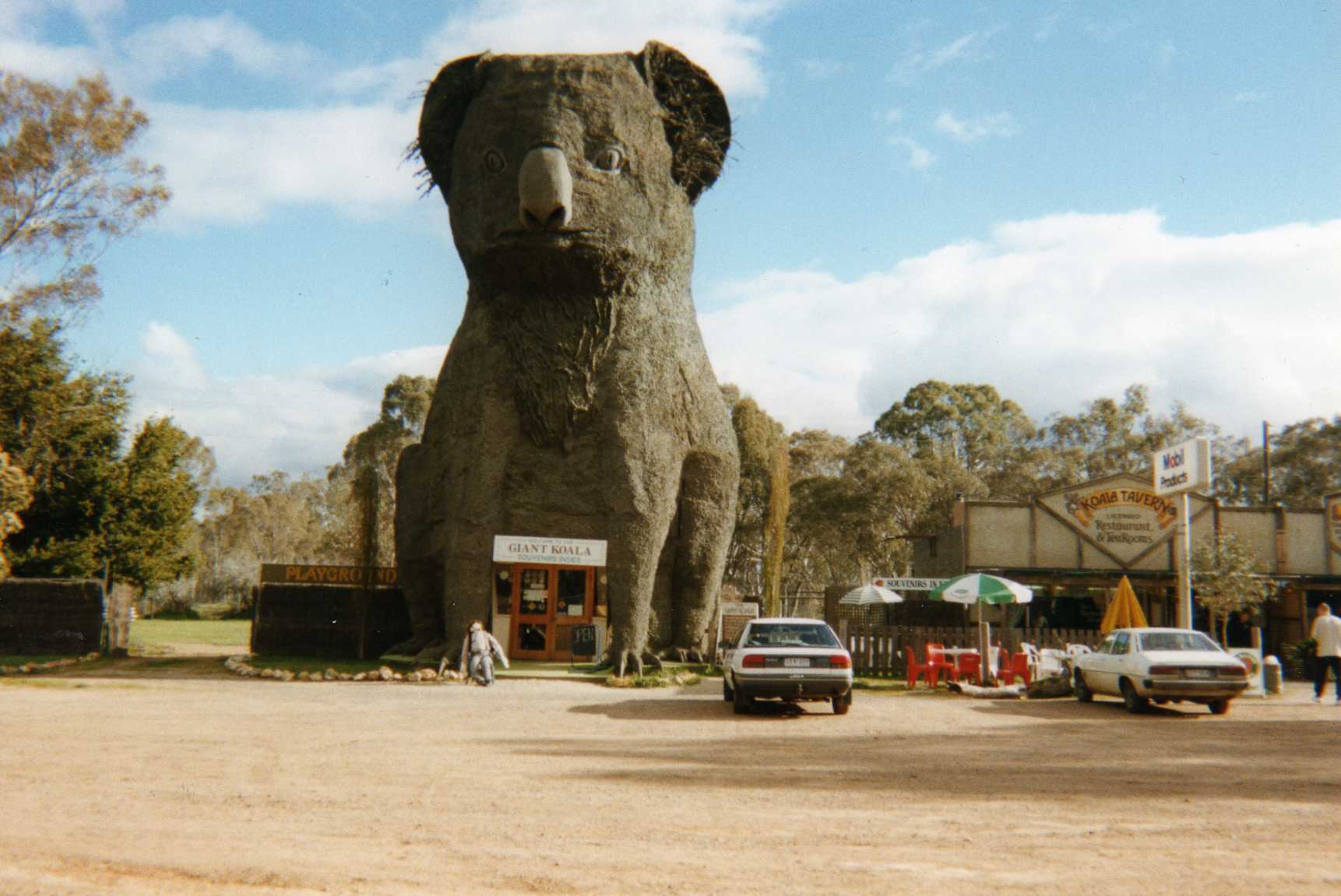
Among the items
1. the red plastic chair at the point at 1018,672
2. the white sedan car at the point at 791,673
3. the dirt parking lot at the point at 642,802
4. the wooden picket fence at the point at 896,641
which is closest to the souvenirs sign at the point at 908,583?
the wooden picket fence at the point at 896,641

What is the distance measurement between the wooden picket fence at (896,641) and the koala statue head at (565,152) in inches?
307

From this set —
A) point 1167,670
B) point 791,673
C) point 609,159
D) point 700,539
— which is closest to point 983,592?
point 1167,670

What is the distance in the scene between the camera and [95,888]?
15.9ft

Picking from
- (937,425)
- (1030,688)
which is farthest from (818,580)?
(1030,688)

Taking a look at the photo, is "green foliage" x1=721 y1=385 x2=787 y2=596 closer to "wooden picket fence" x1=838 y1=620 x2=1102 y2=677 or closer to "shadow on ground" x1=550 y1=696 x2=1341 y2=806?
A: "wooden picket fence" x1=838 y1=620 x2=1102 y2=677

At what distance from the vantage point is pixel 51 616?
850 inches

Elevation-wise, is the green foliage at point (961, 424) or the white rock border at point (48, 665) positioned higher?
the green foliage at point (961, 424)

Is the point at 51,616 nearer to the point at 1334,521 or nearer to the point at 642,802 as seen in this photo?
the point at 642,802

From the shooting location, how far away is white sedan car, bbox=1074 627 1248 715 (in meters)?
14.0

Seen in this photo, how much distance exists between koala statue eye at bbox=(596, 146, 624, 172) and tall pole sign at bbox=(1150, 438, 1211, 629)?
10.4 m

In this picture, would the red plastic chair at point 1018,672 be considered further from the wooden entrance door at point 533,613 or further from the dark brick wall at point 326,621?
the dark brick wall at point 326,621

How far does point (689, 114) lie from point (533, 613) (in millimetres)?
9443

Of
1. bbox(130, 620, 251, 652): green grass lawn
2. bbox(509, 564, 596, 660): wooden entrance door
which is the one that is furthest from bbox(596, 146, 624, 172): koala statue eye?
bbox(130, 620, 251, 652): green grass lawn

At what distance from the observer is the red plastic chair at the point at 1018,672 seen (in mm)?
17797
